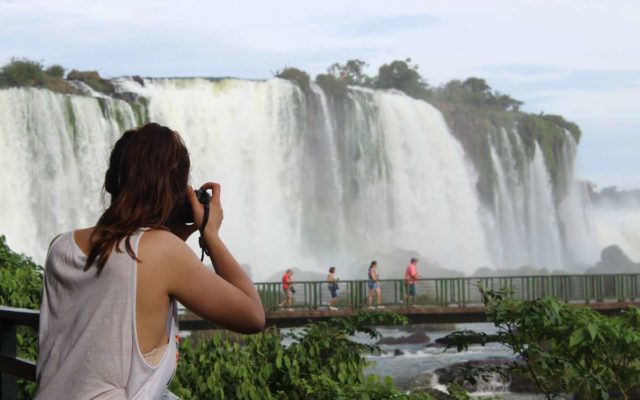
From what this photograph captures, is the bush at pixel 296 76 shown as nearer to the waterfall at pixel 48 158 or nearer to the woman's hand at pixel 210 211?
the waterfall at pixel 48 158

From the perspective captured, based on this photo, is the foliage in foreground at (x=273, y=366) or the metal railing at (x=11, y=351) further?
the foliage in foreground at (x=273, y=366)

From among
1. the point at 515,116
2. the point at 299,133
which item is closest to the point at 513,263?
the point at 515,116

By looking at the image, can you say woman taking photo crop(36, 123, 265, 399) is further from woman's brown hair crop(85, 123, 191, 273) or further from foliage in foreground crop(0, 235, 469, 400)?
foliage in foreground crop(0, 235, 469, 400)

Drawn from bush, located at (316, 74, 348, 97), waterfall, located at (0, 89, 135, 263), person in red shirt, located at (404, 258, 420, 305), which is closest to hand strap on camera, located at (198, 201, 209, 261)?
person in red shirt, located at (404, 258, 420, 305)

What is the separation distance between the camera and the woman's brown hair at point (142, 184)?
2.39 metres

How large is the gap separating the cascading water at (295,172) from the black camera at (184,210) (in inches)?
1112

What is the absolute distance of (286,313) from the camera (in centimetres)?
2411

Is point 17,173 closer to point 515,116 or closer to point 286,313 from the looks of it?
point 286,313

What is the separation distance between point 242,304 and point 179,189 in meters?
0.30

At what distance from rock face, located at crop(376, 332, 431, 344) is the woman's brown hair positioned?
92.2 ft

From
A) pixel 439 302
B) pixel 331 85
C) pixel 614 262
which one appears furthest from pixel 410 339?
pixel 614 262

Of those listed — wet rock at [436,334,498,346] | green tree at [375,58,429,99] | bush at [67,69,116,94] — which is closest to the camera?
wet rock at [436,334,498,346]

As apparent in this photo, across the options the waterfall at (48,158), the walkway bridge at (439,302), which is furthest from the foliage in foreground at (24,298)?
the waterfall at (48,158)

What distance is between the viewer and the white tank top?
2.31 m
